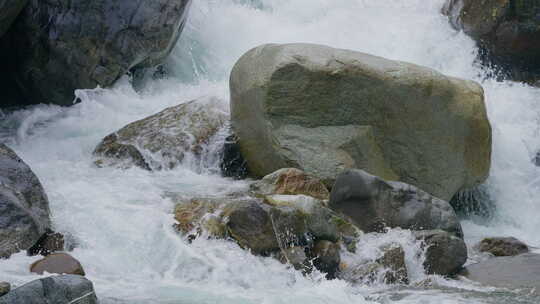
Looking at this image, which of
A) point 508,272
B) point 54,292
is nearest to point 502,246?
point 508,272

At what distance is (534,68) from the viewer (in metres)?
14.0

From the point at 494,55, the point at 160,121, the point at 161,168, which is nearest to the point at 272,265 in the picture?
the point at 161,168

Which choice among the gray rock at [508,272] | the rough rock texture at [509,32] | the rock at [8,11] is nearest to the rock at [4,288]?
the gray rock at [508,272]

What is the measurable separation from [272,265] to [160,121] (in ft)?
12.8

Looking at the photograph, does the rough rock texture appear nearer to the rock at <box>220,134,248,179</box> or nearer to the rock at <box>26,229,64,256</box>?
the rock at <box>220,134,248,179</box>

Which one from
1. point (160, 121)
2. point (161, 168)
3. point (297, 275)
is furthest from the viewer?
point (160, 121)

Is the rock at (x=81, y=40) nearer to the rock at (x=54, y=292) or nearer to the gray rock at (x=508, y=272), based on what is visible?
the gray rock at (x=508, y=272)

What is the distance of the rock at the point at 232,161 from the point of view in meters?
9.18

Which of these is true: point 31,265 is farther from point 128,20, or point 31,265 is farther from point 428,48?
point 428,48

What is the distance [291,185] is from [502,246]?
2.33 m

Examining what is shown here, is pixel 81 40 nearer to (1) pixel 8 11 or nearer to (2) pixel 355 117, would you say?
(1) pixel 8 11

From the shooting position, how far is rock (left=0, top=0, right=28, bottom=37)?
9.42 m

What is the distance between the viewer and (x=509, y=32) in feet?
45.1

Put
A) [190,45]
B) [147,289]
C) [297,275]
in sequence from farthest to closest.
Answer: [190,45] < [297,275] < [147,289]
